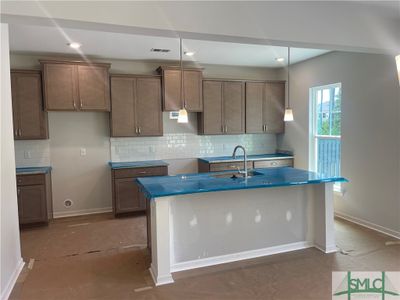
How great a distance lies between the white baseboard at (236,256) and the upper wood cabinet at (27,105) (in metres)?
2.93

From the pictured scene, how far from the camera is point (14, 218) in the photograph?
298cm

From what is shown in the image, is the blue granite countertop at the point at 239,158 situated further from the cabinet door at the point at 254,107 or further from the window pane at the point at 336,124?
the window pane at the point at 336,124

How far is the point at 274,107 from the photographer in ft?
18.8

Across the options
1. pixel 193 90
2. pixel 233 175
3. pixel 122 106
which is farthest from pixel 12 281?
pixel 193 90

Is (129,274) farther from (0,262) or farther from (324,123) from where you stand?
(324,123)

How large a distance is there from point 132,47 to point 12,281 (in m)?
3.09

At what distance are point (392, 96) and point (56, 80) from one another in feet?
14.8

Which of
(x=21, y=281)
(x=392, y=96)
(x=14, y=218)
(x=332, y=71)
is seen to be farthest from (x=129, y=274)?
(x=332, y=71)

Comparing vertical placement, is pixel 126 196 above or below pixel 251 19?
below

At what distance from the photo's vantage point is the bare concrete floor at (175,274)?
262 cm

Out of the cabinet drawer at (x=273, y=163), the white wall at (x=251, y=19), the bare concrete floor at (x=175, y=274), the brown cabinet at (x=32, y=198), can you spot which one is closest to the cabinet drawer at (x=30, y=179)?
the brown cabinet at (x=32, y=198)

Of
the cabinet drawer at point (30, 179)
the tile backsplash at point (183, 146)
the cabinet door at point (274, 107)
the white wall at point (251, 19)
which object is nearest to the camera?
the white wall at point (251, 19)

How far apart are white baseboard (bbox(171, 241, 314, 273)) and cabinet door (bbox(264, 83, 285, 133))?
2.70 meters

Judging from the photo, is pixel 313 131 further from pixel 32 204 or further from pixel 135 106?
pixel 32 204
